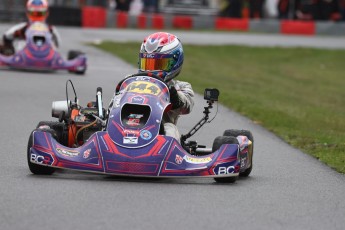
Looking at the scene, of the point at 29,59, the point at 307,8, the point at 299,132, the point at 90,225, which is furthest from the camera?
the point at 307,8

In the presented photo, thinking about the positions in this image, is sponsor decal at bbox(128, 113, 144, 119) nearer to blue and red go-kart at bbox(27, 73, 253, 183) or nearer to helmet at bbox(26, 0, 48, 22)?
Answer: blue and red go-kart at bbox(27, 73, 253, 183)

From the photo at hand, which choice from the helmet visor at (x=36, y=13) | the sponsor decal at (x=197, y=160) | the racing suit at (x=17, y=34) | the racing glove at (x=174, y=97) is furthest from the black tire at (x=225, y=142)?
the helmet visor at (x=36, y=13)

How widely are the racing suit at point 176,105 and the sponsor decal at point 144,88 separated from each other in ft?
0.39

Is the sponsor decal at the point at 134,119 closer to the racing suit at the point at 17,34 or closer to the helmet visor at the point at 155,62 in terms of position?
the helmet visor at the point at 155,62

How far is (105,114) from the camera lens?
29.8 ft

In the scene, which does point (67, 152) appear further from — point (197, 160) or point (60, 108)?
point (60, 108)

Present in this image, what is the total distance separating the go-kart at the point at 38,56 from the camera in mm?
18172

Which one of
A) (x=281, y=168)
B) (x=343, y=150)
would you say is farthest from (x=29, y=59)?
(x=281, y=168)

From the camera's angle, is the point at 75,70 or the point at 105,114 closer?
the point at 105,114

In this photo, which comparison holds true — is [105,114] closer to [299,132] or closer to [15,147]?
[15,147]

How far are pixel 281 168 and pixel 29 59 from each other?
9306 millimetres

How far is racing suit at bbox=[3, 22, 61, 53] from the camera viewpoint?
61.3 feet

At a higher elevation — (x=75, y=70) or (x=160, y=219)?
(x=160, y=219)

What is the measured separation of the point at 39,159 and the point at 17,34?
35.8 feet
